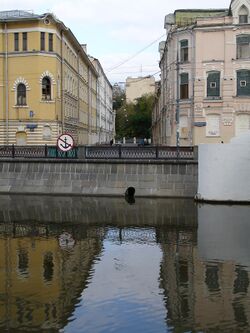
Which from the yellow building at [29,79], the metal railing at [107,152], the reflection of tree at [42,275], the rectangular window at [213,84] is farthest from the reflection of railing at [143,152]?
the yellow building at [29,79]

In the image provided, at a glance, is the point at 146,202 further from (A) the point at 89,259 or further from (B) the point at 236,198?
(A) the point at 89,259

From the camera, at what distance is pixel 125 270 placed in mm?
13664

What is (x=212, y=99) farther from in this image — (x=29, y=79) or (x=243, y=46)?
(x=29, y=79)

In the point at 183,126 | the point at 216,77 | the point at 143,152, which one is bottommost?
the point at 143,152

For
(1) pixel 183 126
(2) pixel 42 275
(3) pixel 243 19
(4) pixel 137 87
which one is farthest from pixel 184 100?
(4) pixel 137 87

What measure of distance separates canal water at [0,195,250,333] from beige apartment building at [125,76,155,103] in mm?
114198

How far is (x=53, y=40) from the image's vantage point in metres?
45.8

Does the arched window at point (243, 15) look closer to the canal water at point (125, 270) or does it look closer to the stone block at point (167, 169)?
the stone block at point (167, 169)

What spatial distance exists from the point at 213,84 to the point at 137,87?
340ft

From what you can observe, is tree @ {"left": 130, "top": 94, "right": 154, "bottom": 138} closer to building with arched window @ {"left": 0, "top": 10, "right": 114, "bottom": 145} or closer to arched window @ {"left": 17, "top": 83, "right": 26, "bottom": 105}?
building with arched window @ {"left": 0, "top": 10, "right": 114, "bottom": 145}

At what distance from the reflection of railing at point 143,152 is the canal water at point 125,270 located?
534 centimetres

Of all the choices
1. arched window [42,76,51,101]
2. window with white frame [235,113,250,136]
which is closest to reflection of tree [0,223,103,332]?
window with white frame [235,113,250,136]

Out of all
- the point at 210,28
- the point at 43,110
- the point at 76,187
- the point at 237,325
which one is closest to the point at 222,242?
the point at 237,325

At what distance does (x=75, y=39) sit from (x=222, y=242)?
140 ft
